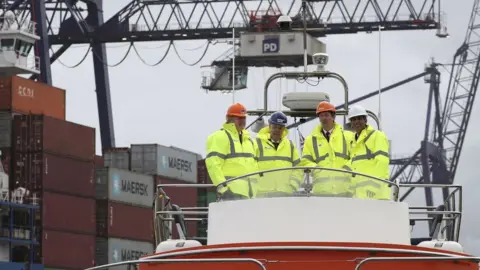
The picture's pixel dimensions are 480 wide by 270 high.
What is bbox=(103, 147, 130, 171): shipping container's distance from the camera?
8331 cm

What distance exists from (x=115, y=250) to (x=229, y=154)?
208ft

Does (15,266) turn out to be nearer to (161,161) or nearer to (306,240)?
(161,161)

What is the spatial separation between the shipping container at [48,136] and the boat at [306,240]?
58.3 metres

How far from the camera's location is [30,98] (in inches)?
2921

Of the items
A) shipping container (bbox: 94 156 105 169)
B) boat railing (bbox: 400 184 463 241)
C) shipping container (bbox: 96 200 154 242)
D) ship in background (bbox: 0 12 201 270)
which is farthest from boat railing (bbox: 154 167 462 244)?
shipping container (bbox: 94 156 105 169)

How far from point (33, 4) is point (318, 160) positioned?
80.7m

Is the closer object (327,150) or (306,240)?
(306,240)

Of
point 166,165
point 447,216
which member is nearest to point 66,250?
point 166,165

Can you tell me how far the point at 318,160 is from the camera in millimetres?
13438

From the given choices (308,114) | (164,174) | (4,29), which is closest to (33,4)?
(4,29)

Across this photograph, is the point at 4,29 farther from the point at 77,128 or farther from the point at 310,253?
the point at 310,253

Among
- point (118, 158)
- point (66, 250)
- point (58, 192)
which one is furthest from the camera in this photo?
point (118, 158)

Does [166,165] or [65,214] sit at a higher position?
[166,165]

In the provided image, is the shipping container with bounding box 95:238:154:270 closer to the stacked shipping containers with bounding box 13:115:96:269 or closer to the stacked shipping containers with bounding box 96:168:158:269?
the stacked shipping containers with bounding box 96:168:158:269
